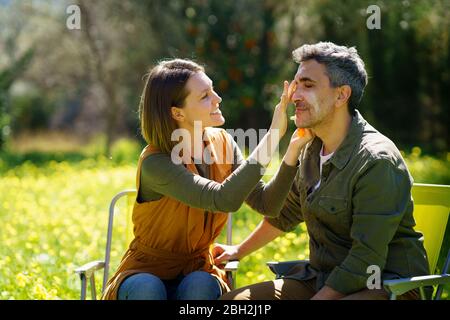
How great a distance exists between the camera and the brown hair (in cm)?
329

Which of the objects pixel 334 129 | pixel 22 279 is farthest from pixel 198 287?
pixel 22 279

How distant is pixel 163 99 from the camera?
3285 mm

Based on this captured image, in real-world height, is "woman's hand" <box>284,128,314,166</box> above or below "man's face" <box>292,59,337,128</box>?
below

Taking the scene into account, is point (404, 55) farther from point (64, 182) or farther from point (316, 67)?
point (316, 67)

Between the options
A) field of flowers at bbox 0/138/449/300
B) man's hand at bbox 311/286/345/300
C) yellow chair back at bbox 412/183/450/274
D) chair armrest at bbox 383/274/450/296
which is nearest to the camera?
chair armrest at bbox 383/274/450/296

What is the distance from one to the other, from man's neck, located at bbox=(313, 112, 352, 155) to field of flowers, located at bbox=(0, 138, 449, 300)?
1.46 meters

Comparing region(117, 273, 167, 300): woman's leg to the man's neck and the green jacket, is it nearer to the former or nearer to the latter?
the green jacket

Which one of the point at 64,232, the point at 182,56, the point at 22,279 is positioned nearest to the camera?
the point at 22,279

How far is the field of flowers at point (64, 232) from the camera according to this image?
4.83 metres

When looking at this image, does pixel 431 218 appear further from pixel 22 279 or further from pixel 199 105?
pixel 22 279

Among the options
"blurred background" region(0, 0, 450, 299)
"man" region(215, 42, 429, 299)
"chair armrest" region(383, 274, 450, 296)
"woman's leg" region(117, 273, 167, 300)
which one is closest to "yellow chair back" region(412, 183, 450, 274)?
"man" region(215, 42, 429, 299)

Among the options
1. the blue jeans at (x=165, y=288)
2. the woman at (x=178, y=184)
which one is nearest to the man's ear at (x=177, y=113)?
the woman at (x=178, y=184)

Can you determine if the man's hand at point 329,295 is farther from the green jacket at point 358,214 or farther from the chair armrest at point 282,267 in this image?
the chair armrest at point 282,267

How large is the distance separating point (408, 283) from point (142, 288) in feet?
3.72
